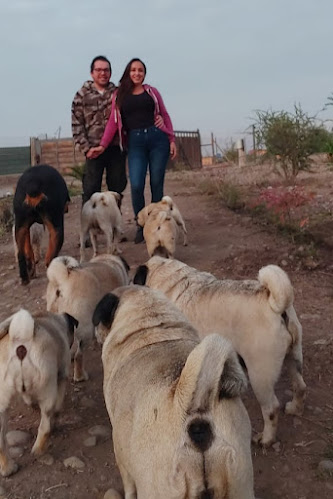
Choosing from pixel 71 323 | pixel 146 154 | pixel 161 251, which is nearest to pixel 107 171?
pixel 146 154

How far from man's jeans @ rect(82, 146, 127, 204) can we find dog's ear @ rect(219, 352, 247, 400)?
6.45m

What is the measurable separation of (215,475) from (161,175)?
650cm

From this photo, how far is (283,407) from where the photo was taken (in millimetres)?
4098

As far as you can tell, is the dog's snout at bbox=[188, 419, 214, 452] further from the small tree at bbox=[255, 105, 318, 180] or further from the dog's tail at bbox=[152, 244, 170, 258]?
A: the small tree at bbox=[255, 105, 318, 180]

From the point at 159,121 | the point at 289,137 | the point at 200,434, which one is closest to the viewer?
the point at 200,434

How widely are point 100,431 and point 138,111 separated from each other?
5.05 m

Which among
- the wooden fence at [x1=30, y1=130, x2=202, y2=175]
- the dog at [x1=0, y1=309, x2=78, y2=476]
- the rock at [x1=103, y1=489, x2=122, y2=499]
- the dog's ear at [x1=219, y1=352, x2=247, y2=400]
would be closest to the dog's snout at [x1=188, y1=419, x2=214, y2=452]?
the dog's ear at [x1=219, y1=352, x2=247, y2=400]

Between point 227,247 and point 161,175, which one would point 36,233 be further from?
point 227,247

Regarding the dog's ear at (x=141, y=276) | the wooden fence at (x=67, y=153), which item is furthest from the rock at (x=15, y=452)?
the wooden fence at (x=67, y=153)

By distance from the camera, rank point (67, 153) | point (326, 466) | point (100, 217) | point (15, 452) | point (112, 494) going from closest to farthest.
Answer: point (112, 494) → point (326, 466) → point (15, 452) → point (100, 217) → point (67, 153)

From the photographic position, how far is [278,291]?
3.51 m

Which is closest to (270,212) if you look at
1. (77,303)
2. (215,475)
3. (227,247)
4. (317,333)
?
(227,247)

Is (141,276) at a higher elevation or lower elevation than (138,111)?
lower

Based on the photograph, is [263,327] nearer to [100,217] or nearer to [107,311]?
[107,311]
